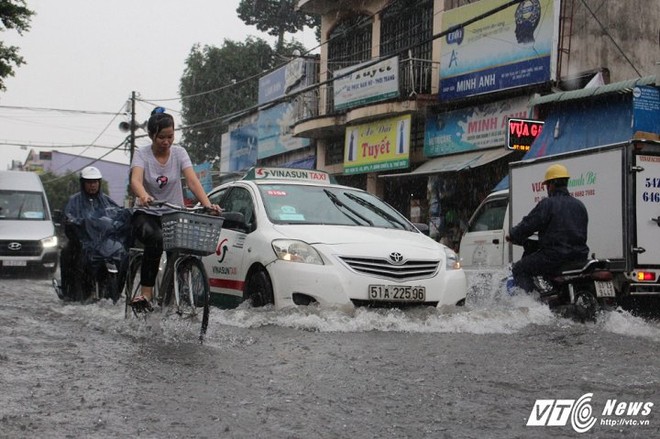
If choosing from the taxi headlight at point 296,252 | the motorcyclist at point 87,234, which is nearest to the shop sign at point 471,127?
the motorcyclist at point 87,234

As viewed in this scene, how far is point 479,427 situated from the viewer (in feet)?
13.0

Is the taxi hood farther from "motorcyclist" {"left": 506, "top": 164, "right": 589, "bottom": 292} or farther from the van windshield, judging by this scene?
the van windshield

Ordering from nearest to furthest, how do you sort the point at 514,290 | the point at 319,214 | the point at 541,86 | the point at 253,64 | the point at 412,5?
the point at 319,214
the point at 514,290
the point at 541,86
the point at 412,5
the point at 253,64

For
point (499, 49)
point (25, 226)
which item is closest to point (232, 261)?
point (25, 226)

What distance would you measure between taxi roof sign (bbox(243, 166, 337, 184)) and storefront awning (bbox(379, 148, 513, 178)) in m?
9.17

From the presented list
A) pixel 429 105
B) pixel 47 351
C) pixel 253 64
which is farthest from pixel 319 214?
pixel 253 64

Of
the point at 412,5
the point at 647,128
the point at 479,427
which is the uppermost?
the point at 412,5

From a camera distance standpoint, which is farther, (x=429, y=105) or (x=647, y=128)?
(x=429, y=105)

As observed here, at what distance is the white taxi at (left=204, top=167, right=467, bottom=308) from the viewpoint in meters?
7.32

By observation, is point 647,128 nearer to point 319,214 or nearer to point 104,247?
point 319,214

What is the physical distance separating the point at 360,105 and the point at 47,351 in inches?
735

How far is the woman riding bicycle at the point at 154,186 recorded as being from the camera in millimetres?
6555

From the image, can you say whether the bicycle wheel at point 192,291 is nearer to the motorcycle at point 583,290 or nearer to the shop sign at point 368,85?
the motorcycle at point 583,290

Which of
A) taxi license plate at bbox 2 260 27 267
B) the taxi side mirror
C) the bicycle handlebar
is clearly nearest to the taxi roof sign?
the taxi side mirror
